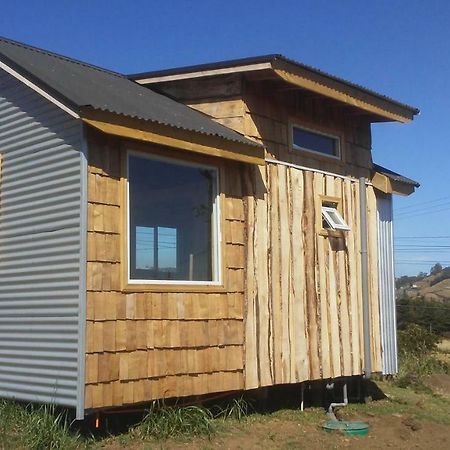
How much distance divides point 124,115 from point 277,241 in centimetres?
307

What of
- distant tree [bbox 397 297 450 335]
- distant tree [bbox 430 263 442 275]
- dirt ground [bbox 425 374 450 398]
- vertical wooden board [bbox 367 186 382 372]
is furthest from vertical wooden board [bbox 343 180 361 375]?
distant tree [bbox 430 263 442 275]

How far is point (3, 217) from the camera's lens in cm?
858

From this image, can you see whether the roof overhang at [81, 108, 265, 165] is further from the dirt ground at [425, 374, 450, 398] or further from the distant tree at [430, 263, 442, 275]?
the distant tree at [430, 263, 442, 275]

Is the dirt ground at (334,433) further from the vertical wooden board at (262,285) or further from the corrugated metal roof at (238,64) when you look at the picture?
the corrugated metal roof at (238,64)

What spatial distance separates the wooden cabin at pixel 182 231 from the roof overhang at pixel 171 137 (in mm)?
17

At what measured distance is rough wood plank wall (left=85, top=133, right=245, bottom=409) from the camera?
7.58 metres

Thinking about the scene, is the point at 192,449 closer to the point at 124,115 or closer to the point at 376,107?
the point at 124,115

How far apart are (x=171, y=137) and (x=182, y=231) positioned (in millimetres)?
1226

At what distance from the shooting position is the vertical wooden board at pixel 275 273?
9.66 metres

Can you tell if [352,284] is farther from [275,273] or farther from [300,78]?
[300,78]

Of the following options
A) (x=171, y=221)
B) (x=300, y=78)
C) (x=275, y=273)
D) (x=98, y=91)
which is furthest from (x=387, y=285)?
(x=98, y=91)

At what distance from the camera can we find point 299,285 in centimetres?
1009

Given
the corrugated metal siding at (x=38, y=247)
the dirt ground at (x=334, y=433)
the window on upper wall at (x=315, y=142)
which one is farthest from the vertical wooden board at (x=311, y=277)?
the corrugated metal siding at (x=38, y=247)

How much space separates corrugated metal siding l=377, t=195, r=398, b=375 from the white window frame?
3.90 feet
